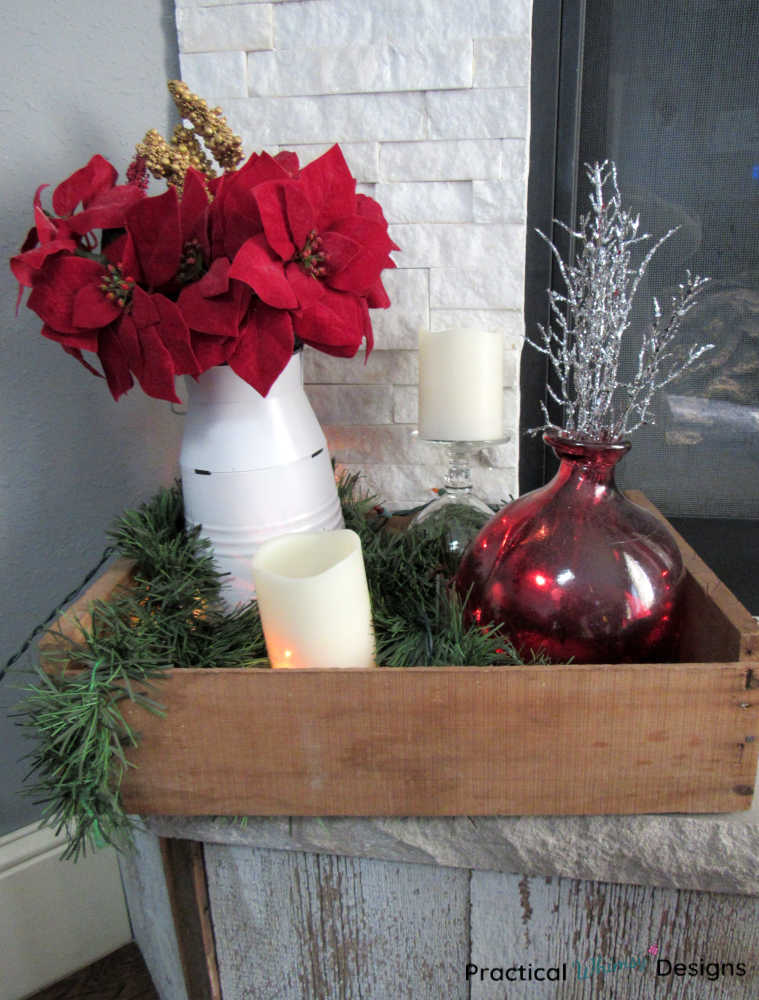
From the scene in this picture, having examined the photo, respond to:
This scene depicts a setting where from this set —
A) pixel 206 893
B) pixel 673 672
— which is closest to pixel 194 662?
pixel 206 893

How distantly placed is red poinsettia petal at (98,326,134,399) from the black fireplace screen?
0.46 m

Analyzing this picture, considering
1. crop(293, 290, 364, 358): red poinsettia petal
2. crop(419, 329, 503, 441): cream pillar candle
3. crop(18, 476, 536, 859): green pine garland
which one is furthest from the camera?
crop(419, 329, 503, 441): cream pillar candle

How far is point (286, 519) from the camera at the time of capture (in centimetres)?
63

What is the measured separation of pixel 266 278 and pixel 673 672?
15.3 inches

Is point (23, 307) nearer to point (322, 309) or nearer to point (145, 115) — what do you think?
point (145, 115)

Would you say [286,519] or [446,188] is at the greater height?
[446,188]

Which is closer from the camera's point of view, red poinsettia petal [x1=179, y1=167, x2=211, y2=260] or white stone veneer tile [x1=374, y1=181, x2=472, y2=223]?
red poinsettia petal [x1=179, y1=167, x2=211, y2=260]

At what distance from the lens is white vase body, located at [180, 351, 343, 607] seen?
2.01 feet

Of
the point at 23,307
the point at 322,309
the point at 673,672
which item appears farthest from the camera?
the point at 23,307

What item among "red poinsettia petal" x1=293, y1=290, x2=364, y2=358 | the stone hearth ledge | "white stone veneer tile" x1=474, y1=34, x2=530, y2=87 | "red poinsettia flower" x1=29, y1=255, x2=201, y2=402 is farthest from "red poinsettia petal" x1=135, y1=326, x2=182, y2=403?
"white stone veneer tile" x1=474, y1=34, x2=530, y2=87

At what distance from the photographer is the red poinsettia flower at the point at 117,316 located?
0.53 meters

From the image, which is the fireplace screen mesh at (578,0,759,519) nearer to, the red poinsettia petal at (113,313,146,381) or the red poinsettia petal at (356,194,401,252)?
the red poinsettia petal at (356,194,401,252)

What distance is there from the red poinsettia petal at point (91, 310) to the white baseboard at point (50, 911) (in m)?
0.59

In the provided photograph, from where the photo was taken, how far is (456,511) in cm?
70
